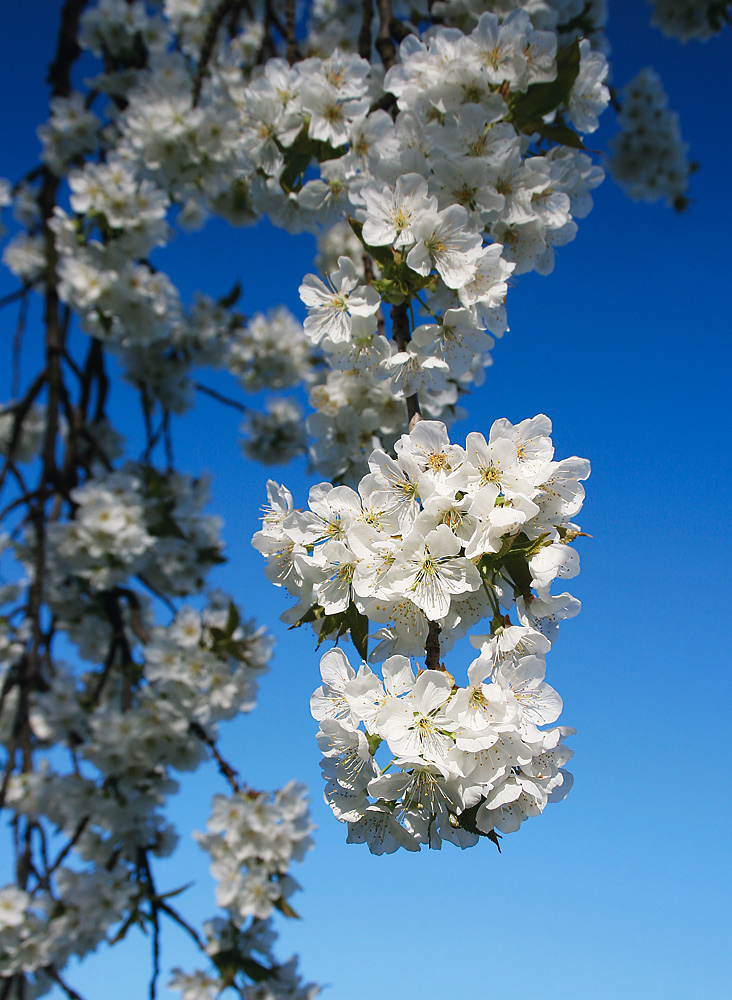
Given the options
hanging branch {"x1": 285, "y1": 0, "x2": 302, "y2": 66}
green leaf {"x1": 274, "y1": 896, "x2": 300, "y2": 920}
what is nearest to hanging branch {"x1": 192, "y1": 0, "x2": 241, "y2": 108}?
hanging branch {"x1": 285, "y1": 0, "x2": 302, "y2": 66}

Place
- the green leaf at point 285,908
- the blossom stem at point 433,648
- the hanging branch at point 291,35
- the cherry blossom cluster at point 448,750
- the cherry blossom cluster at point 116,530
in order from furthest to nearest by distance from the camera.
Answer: the cherry blossom cluster at point 116,530
the green leaf at point 285,908
the hanging branch at point 291,35
the blossom stem at point 433,648
the cherry blossom cluster at point 448,750

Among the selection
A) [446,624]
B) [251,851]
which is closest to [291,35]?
[446,624]

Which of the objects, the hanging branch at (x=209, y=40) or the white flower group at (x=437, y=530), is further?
the hanging branch at (x=209, y=40)

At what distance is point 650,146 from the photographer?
4.77m

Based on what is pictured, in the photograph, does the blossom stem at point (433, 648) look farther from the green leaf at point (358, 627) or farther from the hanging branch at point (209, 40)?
the hanging branch at point (209, 40)

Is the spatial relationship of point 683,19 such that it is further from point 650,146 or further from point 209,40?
point 209,40

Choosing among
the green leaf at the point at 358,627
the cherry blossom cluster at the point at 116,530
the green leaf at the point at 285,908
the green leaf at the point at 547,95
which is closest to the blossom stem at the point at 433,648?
the green leaf at the point at 358,627

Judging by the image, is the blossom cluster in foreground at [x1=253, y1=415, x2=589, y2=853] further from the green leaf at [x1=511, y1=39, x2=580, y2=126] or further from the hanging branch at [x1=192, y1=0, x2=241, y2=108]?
the hanging branch at [x1=192, y1=0, x2=241, y2=108]

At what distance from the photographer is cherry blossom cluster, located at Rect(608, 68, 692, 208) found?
15.4ft

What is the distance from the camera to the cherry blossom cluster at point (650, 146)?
470 cm

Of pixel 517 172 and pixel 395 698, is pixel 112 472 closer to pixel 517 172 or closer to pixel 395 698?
pixel 517 172

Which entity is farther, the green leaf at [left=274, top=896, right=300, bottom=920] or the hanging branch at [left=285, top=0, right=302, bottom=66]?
the green leaf at [left=274, top=896, right=300, bottom=920]

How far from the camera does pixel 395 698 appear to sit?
3.94ft

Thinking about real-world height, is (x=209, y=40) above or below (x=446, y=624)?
above
